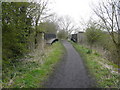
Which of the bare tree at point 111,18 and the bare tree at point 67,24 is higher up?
the bare tree at point 67,24

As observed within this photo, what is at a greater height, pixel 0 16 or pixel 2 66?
pixel 0 16

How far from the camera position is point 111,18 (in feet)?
26.6

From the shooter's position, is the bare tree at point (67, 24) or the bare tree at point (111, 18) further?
the bare tree at point (67, 24)

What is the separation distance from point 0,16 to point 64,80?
4044 mm

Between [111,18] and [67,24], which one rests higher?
[67,24]

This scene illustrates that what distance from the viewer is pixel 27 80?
416cm

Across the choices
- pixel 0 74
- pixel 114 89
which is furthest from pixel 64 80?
pixel 0 74

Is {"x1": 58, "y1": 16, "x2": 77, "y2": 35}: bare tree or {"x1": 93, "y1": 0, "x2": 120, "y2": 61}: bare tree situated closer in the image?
{"x1": 93, "y1": 0, "x2": 120, "y2": 61}: bare tree

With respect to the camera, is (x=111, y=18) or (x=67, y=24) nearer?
(x=111, y=18)

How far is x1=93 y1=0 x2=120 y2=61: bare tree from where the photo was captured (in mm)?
7507

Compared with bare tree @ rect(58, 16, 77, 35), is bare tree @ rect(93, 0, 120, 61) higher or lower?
lower

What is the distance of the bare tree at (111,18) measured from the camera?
7507mm

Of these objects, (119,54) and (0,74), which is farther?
(119,54)

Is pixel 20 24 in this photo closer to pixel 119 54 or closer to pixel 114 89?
pixel 114 89
